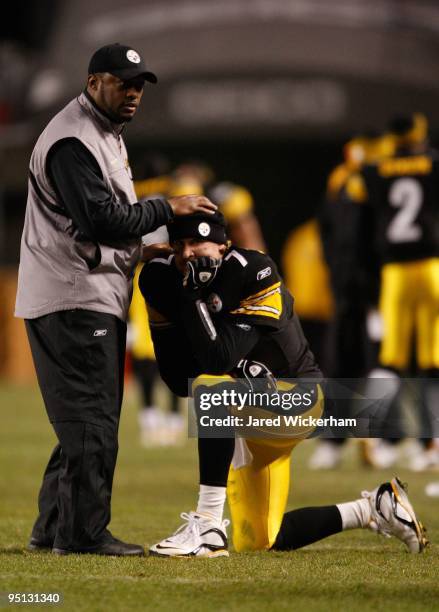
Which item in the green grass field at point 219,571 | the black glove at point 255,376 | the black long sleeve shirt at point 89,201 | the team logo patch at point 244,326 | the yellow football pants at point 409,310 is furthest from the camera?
the yellow football pants at point 409,310

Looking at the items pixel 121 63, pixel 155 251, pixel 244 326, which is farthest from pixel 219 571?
pixel 121 63

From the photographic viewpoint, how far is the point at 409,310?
28.1 feet

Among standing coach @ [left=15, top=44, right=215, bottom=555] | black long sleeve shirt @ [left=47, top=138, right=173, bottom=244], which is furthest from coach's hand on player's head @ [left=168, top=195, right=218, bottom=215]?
black long sleeve shirt @ [left=47, top=138, right=173, bottom=244]

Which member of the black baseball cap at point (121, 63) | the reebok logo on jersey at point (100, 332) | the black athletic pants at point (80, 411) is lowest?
the black athletic pants at point (80, 411)

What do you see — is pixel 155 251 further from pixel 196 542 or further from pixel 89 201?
pixel 196 542

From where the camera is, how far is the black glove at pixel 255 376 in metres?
5.25

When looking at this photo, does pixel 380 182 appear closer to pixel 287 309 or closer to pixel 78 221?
pixel 287 309

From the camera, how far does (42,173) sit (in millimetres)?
5090

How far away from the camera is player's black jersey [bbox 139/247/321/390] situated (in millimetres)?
5184

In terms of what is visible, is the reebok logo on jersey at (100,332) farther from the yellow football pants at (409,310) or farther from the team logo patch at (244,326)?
the yellow football pants at (409,310)

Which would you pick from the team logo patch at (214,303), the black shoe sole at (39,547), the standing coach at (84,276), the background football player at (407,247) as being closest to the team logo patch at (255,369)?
the team logo patch at (214,303)

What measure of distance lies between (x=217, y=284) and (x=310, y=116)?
14.4 meters

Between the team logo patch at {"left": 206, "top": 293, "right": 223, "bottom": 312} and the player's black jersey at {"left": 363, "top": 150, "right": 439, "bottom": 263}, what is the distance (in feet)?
11.7

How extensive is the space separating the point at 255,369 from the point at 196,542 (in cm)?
70
